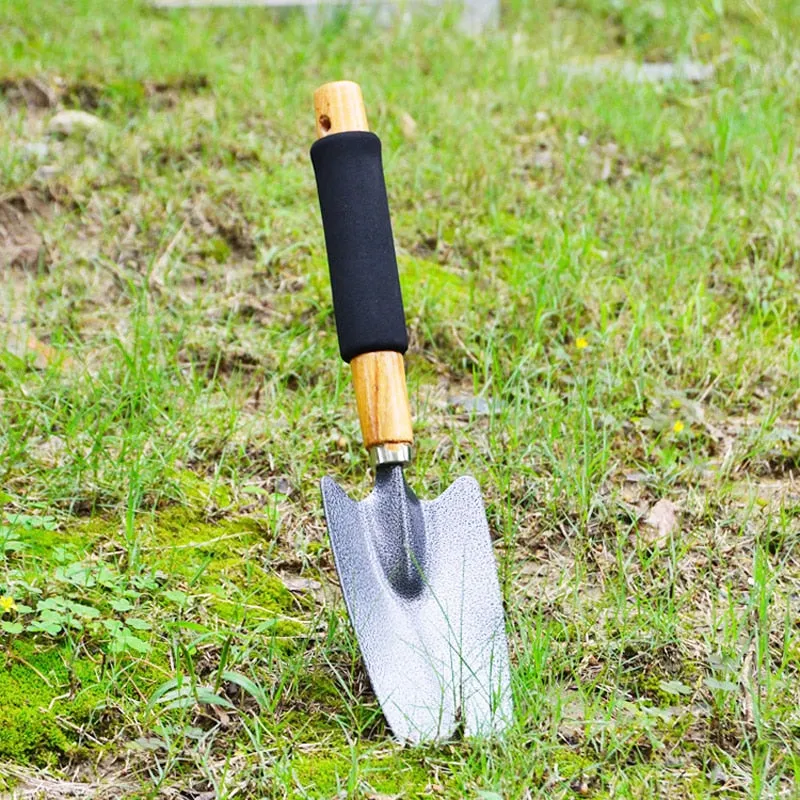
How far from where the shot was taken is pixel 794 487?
272 cm

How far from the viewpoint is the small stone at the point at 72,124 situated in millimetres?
4066

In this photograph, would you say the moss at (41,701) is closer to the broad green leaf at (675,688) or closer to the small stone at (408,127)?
the broad green leaf at (675,688)

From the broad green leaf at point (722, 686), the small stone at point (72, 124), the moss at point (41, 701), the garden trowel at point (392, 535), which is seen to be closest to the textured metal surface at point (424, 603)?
the garden trowel at point (392, 535)

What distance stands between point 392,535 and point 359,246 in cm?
62

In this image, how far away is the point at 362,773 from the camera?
6.24ft

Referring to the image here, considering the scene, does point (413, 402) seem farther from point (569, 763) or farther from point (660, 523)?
point (569, 763)

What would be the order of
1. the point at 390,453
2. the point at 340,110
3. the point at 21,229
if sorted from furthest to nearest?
the point at 21,229 < the point at 340,110 < the point at 390,453

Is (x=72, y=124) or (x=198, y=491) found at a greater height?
(x=72, y=124)

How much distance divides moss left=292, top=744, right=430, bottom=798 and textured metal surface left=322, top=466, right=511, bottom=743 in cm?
5

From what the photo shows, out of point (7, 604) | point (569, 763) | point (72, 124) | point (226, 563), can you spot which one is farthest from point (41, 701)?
point (72, 124)

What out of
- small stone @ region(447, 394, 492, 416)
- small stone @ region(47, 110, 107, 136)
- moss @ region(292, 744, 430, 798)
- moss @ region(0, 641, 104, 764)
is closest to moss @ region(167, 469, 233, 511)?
moss @ region(0, 641, 104, 764)

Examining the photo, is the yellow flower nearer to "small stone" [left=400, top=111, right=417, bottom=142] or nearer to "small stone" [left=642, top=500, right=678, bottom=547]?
"small stone" [left=642, top=500, right=678, bottom=547]

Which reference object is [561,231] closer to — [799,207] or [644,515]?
[799,207]

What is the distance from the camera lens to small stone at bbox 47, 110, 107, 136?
13.3ft
